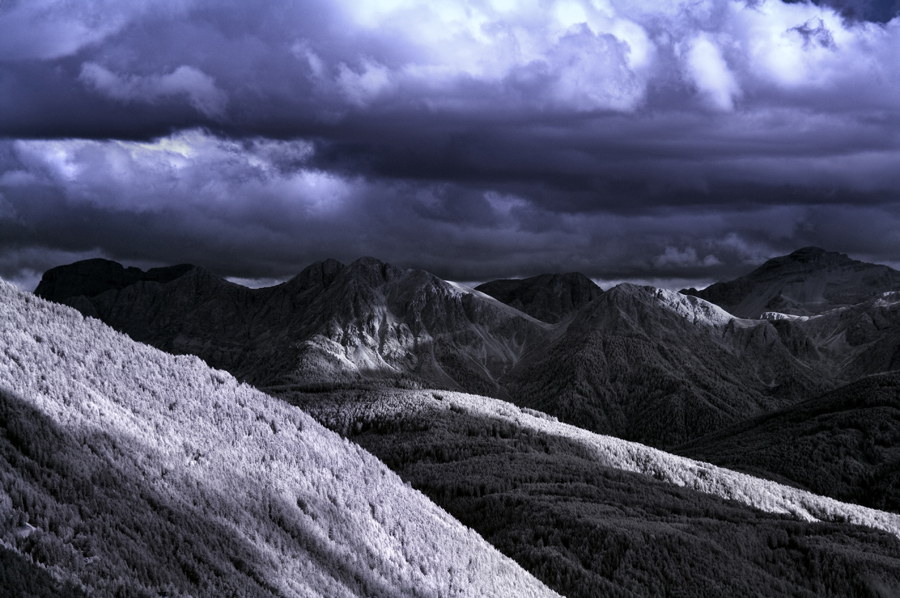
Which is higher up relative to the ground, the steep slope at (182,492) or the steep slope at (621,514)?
the steep slope at (182,492)

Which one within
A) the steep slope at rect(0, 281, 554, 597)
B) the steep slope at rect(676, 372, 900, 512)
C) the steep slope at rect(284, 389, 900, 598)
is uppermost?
the steep slope at rect(0, 281, 554, 597)

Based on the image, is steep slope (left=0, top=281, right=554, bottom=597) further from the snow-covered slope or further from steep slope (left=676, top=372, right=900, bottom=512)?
steep slope (left=676, top=372, right=900, bottom=512)

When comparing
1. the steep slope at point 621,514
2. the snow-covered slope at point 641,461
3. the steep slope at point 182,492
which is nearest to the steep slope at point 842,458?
the snow-covered slope at point 641,461

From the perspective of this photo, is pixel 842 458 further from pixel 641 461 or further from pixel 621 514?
pixel 621 514

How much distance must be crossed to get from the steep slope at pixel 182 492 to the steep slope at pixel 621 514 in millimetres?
12822

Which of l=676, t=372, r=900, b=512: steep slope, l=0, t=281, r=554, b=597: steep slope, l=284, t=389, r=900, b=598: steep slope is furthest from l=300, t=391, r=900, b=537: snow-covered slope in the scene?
l=0, t=281, r=554, b=597: steep slope

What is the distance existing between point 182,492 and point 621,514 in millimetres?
48956

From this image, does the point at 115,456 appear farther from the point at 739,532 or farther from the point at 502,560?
the point at 739,532

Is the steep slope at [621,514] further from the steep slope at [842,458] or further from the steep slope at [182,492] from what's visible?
the steep slope at [842,458]

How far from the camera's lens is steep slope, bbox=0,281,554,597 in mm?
23656

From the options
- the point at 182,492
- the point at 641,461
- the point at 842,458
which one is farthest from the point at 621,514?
the point at 842,458

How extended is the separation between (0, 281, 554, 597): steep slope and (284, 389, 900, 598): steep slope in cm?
1282

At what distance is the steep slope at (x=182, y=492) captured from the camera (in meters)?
23.7

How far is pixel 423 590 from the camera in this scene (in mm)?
34594
